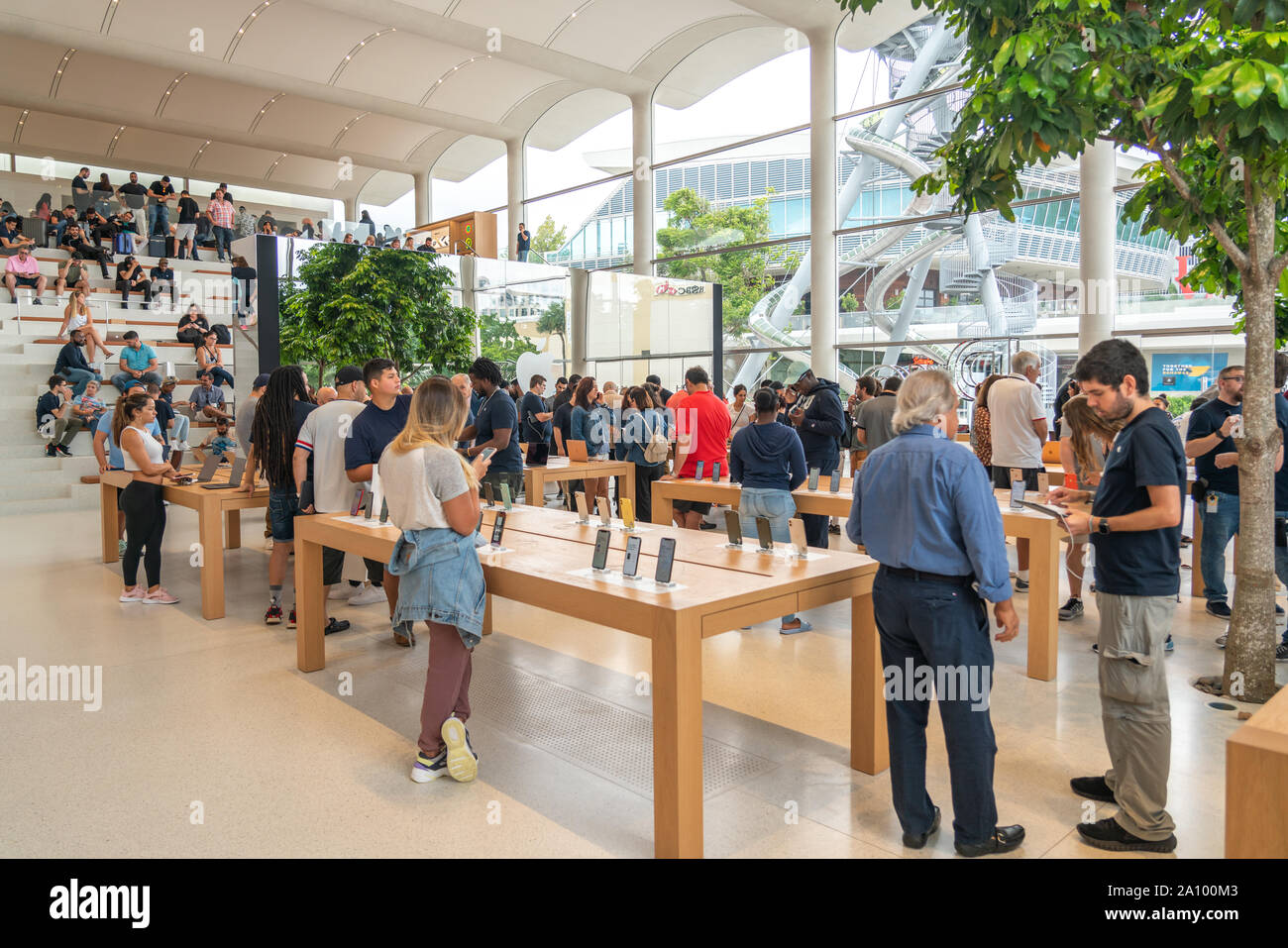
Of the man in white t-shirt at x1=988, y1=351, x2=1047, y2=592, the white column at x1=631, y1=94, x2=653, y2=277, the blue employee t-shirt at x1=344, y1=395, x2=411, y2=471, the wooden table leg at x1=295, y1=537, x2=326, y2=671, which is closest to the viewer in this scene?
the wooden table leg at x1=295, y1=537, x2=326, y2=671

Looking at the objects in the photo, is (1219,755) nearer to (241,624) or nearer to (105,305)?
(241,624)

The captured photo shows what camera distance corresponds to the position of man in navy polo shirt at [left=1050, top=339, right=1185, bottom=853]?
266 cm

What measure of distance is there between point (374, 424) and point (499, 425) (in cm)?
124

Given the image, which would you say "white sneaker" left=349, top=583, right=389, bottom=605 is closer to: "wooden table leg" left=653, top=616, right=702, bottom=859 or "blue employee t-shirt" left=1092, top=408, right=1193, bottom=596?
"wooden table leg" left=653, top=616, right=702, bottom=859

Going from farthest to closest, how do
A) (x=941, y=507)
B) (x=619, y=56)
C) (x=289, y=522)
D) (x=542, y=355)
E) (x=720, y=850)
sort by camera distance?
(x=619, y=56) → (x=542, y=355) → (x=289, y=522) → (x=720, y=850) → (x=941, y=507)

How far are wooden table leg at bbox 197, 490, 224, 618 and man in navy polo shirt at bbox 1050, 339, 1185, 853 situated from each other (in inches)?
192

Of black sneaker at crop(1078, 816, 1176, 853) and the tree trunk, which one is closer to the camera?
black sneaker at crop(1078, 816, 1176, 853)

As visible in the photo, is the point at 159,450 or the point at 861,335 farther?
the point at 861,335

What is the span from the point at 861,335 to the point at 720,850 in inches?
505

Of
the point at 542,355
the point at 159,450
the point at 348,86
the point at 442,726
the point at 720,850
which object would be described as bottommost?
the point at 720,850

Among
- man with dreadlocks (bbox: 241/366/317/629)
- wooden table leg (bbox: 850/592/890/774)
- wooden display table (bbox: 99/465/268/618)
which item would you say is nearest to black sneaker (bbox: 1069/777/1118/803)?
wooden table leg (bbox: 850/592/890/774)

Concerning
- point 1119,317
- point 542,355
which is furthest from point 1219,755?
point 542,355

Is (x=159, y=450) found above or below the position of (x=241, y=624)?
above

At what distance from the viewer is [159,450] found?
5.68 metres
